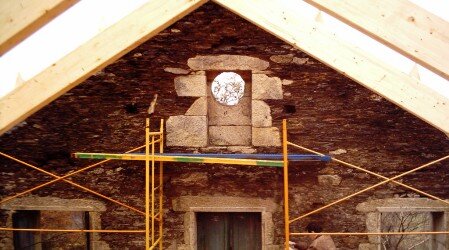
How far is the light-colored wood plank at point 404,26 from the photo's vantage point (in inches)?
135

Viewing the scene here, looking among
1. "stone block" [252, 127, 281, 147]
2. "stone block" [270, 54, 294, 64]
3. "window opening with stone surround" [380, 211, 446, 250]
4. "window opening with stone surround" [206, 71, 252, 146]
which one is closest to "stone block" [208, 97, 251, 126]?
"window opening with stone surround" [206, 71, 252, 146]

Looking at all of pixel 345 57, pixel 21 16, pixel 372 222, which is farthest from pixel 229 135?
pixel 21 16

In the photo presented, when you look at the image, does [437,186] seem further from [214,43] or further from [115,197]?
[115,197]

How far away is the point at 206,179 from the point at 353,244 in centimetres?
213

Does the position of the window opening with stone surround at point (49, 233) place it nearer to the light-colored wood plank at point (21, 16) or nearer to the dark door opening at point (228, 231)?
the dark door opening at point (228, 231)

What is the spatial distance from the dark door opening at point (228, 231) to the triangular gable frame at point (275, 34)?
239cm

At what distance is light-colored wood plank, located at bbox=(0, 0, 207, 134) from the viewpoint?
16.4 ft

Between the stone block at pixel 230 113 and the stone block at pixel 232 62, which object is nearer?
the stone block at pixel 232 62

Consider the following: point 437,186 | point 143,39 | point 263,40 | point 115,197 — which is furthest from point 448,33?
point 115,197

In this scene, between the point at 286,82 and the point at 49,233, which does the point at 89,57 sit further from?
the point at 49,233

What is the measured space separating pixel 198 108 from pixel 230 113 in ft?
1.58

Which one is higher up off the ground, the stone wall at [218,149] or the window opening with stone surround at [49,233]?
the stone wall at [218,149]

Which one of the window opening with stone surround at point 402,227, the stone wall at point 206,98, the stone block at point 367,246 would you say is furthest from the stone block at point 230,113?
the window opening with stone surround at point 402,227

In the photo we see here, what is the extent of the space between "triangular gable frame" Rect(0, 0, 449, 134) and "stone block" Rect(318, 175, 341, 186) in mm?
1310
